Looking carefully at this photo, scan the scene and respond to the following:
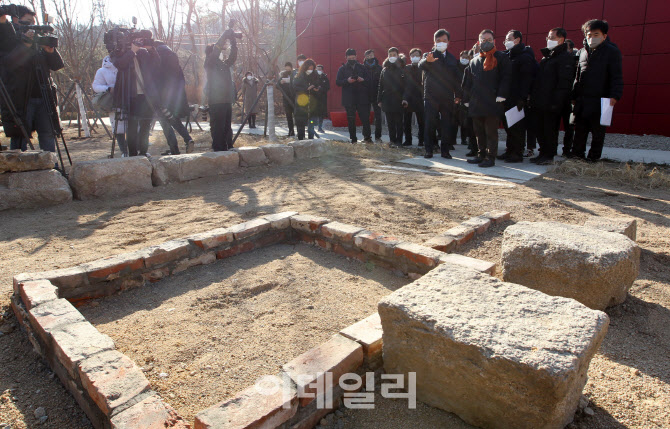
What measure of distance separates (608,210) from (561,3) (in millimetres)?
7006

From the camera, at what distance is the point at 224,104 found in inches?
261

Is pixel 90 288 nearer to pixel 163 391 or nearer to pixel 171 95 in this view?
pixel 163 391

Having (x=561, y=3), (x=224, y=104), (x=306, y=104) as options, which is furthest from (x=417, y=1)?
(x=224, y=104)

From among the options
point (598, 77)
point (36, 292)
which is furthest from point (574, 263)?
Result: point (598, 77)

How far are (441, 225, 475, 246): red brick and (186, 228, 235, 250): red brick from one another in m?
1.70

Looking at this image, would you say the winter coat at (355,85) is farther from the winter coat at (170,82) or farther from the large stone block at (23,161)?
the large stone block at (23,161)

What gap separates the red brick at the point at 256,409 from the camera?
1.55 m

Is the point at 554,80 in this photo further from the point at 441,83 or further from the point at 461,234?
the point at 461,234

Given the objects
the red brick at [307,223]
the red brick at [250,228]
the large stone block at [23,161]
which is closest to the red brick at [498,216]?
the red brick at [307,223]

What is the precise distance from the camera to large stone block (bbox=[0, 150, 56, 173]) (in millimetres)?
4670

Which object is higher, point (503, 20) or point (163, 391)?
point (503, 20)

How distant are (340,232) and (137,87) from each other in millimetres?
4332

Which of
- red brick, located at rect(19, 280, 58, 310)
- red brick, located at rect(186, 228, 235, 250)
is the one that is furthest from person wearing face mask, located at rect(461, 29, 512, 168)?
red brick, located at rect(19, 280, 58, 310)

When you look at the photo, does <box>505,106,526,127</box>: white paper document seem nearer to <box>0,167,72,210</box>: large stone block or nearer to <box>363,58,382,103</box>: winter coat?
<box>363,58,382,103</box>: winter coat
